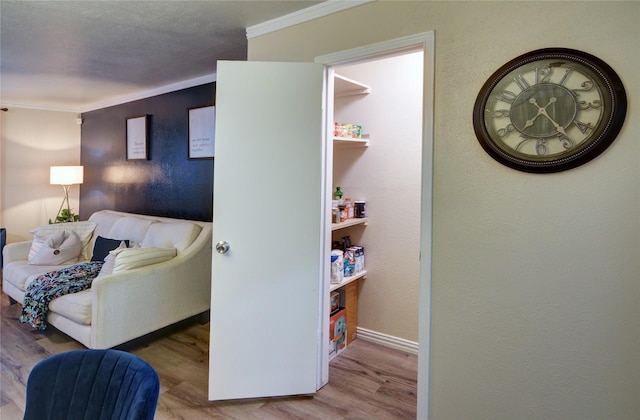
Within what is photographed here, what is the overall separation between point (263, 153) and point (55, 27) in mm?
1722

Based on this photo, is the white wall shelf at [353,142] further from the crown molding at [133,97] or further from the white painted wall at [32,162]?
the white painted wall at [32,162]

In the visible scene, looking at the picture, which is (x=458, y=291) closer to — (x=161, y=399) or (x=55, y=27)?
(x=161, y=399)

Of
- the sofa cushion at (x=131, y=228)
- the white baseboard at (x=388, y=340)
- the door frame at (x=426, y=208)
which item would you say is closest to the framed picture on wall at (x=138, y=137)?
the sofa cushion at (x=131, y=228)

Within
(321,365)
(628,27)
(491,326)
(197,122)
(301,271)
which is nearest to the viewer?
(628,27)

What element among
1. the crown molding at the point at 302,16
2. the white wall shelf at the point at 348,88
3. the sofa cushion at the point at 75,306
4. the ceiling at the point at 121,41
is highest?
the ceiling at the point at 121,41

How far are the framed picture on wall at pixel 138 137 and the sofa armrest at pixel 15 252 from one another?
1.44m

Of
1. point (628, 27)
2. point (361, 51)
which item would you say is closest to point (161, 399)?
point (361, 51)

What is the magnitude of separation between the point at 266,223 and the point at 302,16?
4.00 ft

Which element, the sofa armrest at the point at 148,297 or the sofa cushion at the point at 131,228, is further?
the sofa cushion at the point at 131,228

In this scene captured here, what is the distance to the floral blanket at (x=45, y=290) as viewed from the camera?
2.82 m

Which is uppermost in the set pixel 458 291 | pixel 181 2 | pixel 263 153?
pixel 181 2

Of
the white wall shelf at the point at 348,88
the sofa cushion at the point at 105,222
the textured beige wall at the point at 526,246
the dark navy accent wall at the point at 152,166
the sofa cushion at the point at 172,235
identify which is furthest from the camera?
the sofa cushion at the point at 105,222

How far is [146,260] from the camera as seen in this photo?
9.18ft

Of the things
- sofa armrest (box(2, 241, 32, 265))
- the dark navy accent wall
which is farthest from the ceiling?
sofa armrest (box(2, 241, 32, 265))
